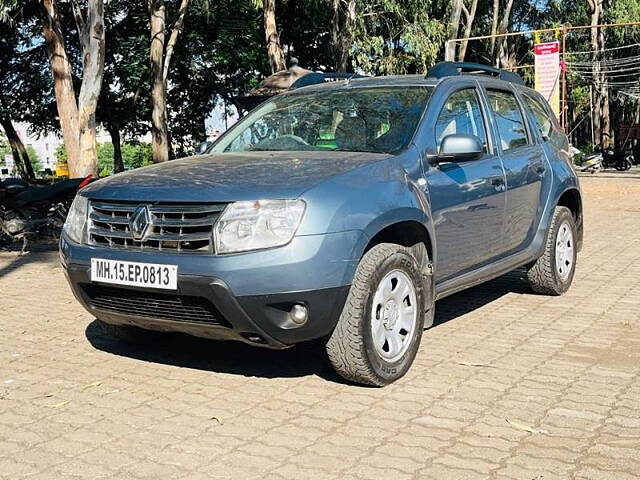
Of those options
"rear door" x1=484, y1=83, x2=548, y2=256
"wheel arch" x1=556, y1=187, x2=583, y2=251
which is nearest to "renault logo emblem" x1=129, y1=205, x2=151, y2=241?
"rear door" x1=484, y1=83, x2=548, y2=256

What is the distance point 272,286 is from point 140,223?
866 mm

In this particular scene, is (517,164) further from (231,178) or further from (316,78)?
(231,178)

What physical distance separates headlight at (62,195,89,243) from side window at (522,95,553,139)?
152 inches

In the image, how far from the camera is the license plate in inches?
173

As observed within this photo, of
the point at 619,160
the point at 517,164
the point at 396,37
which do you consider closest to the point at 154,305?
the point at 517,164

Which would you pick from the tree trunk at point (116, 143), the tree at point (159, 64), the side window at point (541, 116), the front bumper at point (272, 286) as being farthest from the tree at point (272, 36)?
the tree trunk at point (116, 143)

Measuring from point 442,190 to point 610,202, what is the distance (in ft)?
44.8

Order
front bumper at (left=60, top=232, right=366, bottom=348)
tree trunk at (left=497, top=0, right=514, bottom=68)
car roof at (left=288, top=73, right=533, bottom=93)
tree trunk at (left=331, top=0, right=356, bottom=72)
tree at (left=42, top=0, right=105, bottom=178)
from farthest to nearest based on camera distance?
tree trunk at (left=497, top=0, right=514, bottom=68)
tree trunk at (left=331, top=0, right=356, bottom=72)
tree at (left=42, top=0, right=105, bottom=178)
car roof at (left=288, top=73, right=533, bottom=93)
front bumper at (left=60, top=232, right=366, bottom=348)

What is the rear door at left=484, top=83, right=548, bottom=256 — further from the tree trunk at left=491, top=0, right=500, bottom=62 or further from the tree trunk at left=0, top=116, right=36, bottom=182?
the tree trunk at left=491, top=0, right=500, bottom=62

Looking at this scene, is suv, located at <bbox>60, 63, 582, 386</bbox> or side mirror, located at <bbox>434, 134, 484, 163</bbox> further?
side mirror, located at <bbox>434, 134, 484, 163</bbox>

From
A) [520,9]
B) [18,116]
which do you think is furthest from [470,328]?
[520,9]

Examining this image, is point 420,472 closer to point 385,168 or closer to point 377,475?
point 377,475

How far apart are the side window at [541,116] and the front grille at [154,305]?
3.82 meters

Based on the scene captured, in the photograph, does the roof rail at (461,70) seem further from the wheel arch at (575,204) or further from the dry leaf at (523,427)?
the dry leaf at (523,427)
